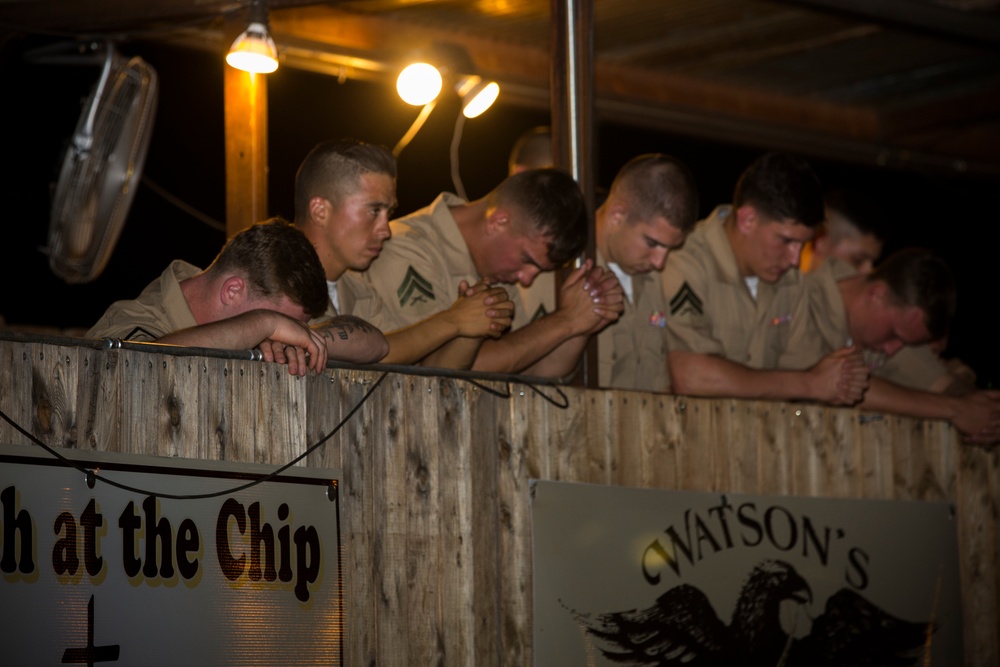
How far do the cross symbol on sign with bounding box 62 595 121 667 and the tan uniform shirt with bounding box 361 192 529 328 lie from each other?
1.58 metres

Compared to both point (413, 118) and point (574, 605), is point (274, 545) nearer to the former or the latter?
point (574, 605)

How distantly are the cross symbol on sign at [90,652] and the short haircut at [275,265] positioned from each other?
983mm

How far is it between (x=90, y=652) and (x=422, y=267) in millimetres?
1838

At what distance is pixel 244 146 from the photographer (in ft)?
17.8

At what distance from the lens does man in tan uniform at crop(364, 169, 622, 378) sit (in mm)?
4414

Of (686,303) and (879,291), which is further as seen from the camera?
(879,291)

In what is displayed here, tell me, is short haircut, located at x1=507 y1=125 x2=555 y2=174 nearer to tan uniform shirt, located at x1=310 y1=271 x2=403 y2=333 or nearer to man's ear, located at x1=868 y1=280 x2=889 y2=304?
man's ear, located at x1=868 y1=280 x2=889 y2=304

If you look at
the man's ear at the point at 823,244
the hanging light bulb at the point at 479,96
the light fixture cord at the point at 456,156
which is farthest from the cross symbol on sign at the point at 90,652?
the man's ear at the point at 823,244

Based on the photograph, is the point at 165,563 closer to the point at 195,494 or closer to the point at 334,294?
the point at 195,494

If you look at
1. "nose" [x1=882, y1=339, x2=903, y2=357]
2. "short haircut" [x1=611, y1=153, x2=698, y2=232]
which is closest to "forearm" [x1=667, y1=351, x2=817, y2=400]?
"short haircut" [x1=611, y1=153, x2=698, y2=232]

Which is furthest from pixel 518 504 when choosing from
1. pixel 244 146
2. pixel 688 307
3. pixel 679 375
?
pixel 244 146

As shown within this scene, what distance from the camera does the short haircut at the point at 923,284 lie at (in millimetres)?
5508

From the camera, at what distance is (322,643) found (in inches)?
144

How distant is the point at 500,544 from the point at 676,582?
68 centimetres
